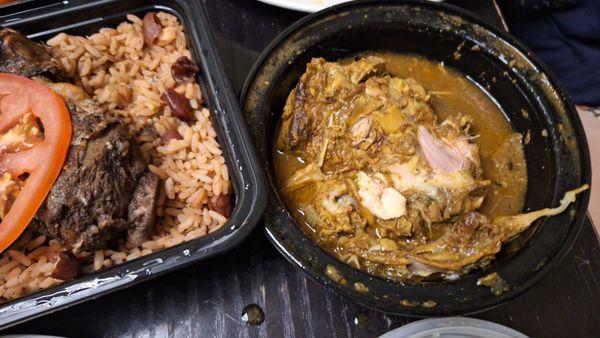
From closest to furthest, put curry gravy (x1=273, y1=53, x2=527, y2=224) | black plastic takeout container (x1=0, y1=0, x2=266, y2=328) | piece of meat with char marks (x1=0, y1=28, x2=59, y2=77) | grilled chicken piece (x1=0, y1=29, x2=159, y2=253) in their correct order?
black plastic takeout container (x1=0, y1=0, x2=266, y2=328) < grilled chicken piece (x1=0, y1=29, x2=159, y2=253) < piece of meat with char marks (x1=0, y1=28, x2=59, y2=77) < curry gravy (x1=273, y1=53, x2=527, y2=224)

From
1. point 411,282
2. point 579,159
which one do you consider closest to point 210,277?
point 411,282

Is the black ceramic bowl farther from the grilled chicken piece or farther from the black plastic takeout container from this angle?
the grilled chicken piece

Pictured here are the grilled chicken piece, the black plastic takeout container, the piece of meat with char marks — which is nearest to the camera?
the black plastic takeout container

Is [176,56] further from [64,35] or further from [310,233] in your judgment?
[310,233]

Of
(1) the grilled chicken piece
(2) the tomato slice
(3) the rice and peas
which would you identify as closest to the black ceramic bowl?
(3) the rice and peas

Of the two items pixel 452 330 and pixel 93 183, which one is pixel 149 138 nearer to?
pixel 93 183

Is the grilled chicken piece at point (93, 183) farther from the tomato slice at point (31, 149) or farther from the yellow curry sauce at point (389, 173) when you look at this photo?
the yellow curry sauce at point (389, 173)
